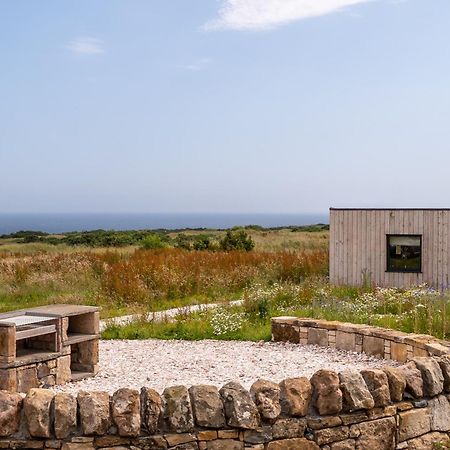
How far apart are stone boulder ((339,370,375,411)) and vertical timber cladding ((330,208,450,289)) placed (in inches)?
396

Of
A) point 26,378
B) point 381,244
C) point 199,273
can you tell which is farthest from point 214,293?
point 26,378

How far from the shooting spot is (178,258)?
18609mm

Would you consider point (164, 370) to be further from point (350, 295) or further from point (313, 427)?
point (350, 295)

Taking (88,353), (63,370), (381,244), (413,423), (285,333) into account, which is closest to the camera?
(413,423)

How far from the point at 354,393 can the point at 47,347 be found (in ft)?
12.4

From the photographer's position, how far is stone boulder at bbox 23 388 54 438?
193 inches

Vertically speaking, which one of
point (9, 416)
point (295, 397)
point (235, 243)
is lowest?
point (9, 416)

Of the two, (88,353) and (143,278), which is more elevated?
(143,278)

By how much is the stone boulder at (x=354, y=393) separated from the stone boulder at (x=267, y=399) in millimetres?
588

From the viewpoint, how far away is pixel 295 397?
17.1 ft

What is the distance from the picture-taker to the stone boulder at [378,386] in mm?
5512

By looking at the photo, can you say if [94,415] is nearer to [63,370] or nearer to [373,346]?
[63,370]

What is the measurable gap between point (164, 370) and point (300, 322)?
2.49m

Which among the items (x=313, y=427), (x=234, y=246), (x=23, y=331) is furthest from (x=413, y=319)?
(x=234, y=246)
